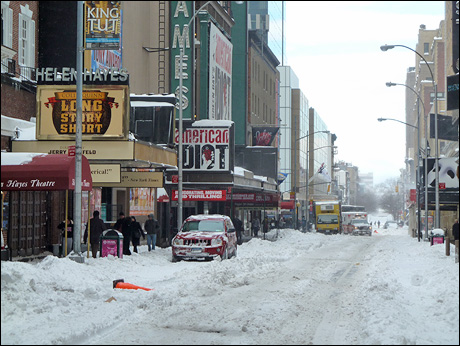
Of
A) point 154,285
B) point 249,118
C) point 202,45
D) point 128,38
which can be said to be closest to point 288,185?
point 249,118

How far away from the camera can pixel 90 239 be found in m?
27.1

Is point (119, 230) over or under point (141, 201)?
under

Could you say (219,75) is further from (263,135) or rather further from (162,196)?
(263,135)

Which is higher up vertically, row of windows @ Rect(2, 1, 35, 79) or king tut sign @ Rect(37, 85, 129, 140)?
row of windows @ Rect(2, 1, 35, 79)

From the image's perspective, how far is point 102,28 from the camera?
23.1 m

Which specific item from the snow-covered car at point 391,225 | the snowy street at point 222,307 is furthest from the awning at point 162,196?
the snow-covered car at point 391,225

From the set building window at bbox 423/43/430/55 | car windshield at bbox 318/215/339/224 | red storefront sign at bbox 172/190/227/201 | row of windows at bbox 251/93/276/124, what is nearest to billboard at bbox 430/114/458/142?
red storefront sign at bbox 172/190/227/201

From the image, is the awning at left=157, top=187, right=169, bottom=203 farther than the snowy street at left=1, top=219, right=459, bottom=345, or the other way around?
the awning at left=157, top=187, right=169, bottom=203

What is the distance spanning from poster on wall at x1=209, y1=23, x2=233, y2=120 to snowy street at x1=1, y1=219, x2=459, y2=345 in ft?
93.3

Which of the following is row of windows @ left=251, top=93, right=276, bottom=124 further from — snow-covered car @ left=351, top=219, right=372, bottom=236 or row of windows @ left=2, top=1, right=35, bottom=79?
row of windows @ left=2, top=1, right=35, bottom=79

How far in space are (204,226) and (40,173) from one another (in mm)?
7704

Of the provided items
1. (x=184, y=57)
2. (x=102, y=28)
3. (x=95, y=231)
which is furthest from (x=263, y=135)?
(x=102, y=28)

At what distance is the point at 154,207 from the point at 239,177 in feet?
19.6

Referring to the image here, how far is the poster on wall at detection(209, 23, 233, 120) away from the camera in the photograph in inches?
1960
